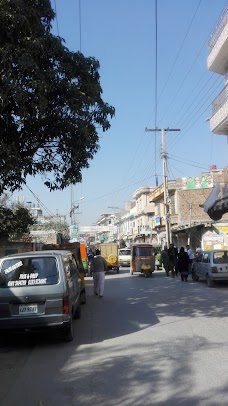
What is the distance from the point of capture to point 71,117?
10.8 m

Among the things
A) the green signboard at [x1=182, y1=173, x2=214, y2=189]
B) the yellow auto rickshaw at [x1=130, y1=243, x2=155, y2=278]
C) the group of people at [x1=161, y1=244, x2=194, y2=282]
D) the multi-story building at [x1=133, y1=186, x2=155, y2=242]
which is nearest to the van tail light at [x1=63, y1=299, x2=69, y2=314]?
the group of people at [x1=161, y1=244, x2=194, y2=282]

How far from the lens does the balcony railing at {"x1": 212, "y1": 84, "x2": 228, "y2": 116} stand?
21128mm

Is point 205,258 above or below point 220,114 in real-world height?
below

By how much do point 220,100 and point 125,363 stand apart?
1744 centimetres

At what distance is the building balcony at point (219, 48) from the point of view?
19844mm

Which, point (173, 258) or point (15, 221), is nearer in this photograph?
point (15, 221)

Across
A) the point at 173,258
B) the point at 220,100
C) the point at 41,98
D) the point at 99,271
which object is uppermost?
the point at 220,100

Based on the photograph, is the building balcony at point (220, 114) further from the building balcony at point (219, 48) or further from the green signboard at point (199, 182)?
the green signboard at point (199, 182)

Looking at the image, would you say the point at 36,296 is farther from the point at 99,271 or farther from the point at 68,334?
the point at 99,271

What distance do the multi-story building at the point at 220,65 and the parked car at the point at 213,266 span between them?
6202mm

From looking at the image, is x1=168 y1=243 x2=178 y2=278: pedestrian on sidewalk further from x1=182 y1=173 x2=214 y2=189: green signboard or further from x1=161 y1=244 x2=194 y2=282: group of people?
x1=182 y1=173 x2=214 y2=189: green signboard

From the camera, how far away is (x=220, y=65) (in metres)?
22.1

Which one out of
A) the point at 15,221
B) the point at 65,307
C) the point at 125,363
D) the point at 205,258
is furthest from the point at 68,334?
the point at 205,258

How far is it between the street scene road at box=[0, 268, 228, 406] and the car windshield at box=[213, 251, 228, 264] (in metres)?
8.05
